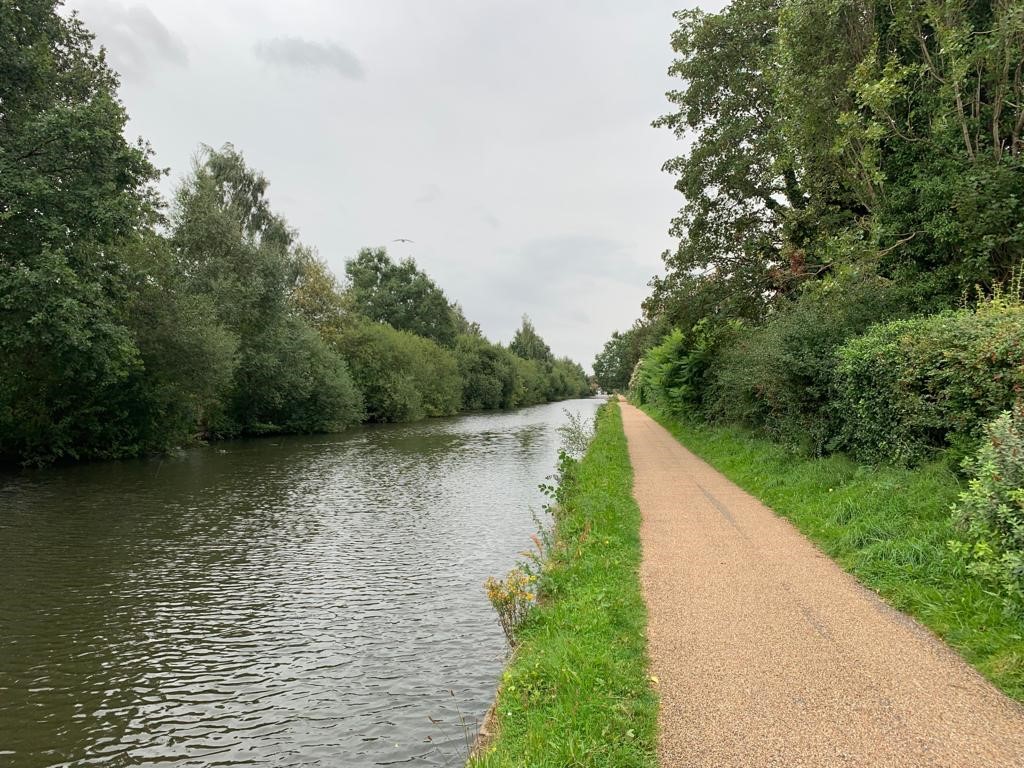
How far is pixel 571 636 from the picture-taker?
5375 millimetres

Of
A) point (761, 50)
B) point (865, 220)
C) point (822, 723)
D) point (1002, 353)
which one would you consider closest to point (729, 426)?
point (865, 220)

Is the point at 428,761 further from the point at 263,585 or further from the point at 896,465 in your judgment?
the point at 896,465

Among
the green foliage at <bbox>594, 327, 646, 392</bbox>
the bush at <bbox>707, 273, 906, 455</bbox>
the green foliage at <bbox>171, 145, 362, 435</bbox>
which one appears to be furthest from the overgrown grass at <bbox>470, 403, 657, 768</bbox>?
the green foliage at <bbox>594, 327, 646, 392</bbox>

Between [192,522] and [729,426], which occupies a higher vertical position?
[729,426]

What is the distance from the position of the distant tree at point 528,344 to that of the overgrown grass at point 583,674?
11156cm

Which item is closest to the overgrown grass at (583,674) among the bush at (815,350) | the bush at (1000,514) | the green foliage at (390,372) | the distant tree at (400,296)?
the bush at (1000,514)

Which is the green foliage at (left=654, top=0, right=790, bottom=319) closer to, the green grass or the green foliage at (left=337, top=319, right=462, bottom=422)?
the green grass

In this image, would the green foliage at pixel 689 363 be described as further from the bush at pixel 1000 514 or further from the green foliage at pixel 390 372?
the green foliage at pixel 390 372

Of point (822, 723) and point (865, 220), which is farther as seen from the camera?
point (865, 220)

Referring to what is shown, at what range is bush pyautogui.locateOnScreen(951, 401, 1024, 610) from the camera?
4867 millimetres

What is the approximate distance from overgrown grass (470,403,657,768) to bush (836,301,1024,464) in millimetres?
4391

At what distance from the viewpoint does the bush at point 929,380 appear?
7.25 metres

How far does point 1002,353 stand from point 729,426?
44.1 feet

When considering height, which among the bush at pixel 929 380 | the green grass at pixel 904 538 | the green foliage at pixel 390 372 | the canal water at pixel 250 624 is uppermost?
the green foliage at pixel 390 372
